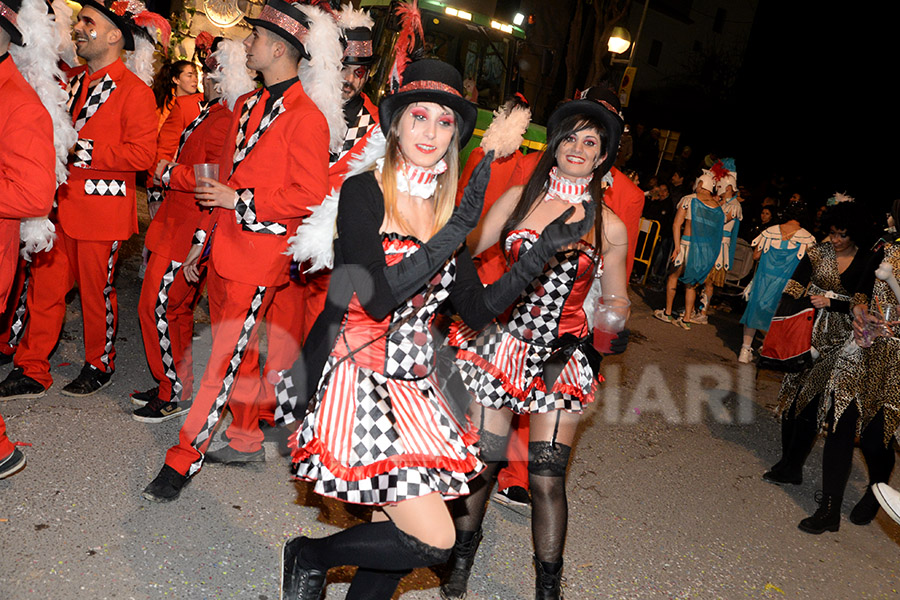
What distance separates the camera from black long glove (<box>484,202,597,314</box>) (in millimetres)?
2277

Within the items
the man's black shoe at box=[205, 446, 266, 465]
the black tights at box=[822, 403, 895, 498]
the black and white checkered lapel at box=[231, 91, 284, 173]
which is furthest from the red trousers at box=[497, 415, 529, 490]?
the black and white checkered lapel at box=[231, 91, 284, 173]

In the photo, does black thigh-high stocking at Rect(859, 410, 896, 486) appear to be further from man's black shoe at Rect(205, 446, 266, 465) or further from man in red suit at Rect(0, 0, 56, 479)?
man in red suit at Rect(0, 0, 56, 479)

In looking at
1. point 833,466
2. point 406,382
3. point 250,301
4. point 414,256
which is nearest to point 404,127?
point 414,256

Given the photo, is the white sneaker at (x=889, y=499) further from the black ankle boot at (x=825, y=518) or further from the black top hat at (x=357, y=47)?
the black top hat at (x=357, y=47)

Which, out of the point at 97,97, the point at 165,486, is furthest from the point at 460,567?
the point at 97,97

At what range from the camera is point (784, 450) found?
550 centimetres

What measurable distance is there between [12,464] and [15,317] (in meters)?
1.66

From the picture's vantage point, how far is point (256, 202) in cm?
343

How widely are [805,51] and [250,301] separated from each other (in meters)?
33.8

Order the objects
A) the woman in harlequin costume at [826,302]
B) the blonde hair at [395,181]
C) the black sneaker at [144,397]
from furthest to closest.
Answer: the woman in harlequin costume at [826,302], the black sneaker at [144,397], the blonde hair at [395,181]

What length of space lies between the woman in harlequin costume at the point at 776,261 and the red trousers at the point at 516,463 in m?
5.22

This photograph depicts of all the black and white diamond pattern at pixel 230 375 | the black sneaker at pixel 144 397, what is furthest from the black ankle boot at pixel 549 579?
the black sneaker at pixel 144 397

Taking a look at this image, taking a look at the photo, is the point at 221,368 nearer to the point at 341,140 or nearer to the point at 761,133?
the point at 341,140

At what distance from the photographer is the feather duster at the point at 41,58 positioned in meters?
3.16
